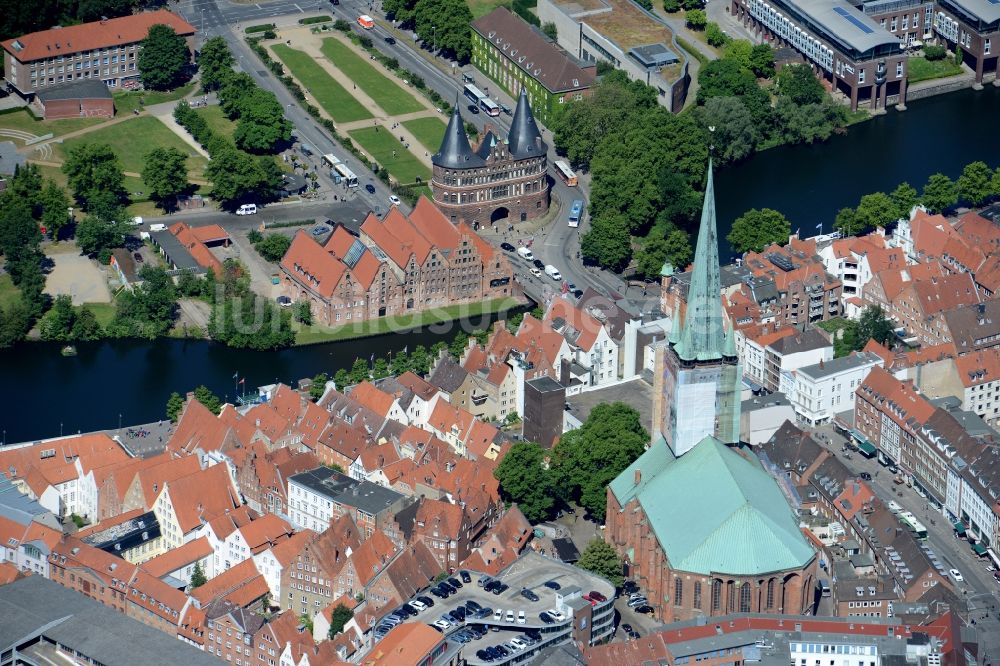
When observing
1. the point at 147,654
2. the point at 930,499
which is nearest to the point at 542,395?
the point at 930,499

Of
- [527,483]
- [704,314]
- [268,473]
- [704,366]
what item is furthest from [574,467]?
[268,473]

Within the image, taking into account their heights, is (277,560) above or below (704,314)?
below

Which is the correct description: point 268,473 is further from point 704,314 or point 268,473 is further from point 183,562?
point 704,314

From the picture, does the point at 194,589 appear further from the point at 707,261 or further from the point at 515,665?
the point at 707,261

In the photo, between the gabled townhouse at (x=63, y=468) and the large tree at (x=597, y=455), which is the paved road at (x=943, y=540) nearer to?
the large tree at (x=597, y=455)

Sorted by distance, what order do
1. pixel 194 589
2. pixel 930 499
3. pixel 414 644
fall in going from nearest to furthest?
pixel 414 644
pixel 194 589
pixel 930 499

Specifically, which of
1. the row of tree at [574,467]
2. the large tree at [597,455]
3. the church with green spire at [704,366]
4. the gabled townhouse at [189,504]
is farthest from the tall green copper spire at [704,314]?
the gabled townhouse at [189,504]
